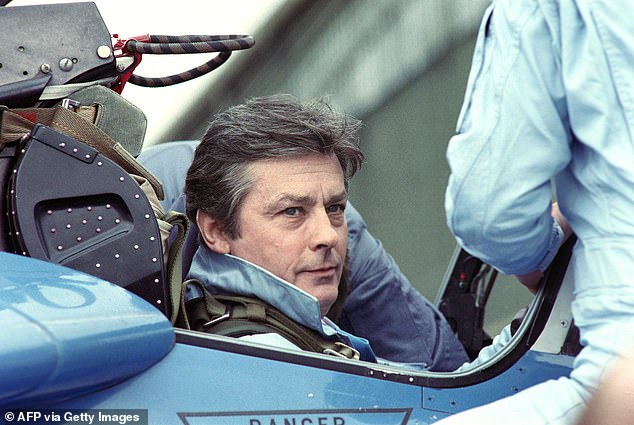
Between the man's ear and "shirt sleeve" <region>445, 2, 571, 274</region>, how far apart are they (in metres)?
0.94

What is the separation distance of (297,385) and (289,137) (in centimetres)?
79

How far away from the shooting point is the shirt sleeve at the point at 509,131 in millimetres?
1728

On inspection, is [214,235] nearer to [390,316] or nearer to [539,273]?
[539,273]

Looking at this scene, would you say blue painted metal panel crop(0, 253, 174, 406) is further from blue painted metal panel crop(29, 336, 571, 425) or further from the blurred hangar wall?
the blurred hangar wall

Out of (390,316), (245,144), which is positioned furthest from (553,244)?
(390,316)

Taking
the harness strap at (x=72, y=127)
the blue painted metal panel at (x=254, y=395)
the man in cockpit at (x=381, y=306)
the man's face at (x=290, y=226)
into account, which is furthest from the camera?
the man in cockpit at (x=381, y=306)

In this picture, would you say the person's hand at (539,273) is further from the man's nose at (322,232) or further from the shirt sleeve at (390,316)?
the shirt sleeve at (390,316)

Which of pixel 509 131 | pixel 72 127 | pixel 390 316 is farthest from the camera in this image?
pixel 390 316

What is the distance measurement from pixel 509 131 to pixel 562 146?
0.09m

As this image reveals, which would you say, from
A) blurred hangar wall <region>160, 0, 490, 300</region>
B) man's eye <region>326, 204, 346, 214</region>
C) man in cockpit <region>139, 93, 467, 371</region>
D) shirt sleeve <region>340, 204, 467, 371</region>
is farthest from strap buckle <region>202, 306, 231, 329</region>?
blurred hangar wall <region>160, 0, 490, 300</region>

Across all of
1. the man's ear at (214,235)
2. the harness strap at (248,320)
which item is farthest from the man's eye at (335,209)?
the harness strap at (248,320)

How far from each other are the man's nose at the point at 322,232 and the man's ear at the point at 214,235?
7.7 inches

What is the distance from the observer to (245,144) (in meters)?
2.65

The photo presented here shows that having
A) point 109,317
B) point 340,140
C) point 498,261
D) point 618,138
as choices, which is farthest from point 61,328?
point 340,140
